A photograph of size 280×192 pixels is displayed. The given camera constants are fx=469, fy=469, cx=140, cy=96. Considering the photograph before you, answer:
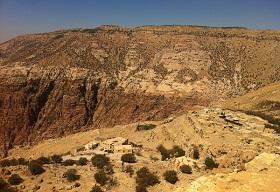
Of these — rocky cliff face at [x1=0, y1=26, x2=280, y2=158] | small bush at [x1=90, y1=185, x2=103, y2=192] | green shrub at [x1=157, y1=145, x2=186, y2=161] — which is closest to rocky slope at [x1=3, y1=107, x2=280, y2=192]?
green shrub at [x1=157, y1=145, x2=186, y2=161]

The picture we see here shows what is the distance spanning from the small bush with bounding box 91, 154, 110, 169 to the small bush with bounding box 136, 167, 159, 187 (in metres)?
2.17

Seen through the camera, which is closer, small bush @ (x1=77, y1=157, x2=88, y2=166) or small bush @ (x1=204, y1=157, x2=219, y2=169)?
small bush @ (x1=204, y1=157, x2=219, y2=169)

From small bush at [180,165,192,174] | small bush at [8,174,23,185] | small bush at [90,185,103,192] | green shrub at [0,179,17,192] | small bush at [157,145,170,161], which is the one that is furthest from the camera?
small bush at [157,145,170,161]

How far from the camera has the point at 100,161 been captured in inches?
899

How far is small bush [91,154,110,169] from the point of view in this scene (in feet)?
73.8

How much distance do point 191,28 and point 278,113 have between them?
215 feet

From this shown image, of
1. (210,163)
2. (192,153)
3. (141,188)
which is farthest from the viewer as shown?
(192,153)

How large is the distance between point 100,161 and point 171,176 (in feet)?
12.8

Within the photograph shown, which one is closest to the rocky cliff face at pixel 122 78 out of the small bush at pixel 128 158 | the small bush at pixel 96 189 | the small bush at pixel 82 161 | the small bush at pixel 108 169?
the small bush at pixel 82 161

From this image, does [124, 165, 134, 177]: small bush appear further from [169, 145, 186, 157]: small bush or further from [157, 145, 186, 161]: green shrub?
[169, 145, 186, 157]: small bush

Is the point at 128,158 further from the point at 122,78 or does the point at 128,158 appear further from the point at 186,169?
the point at 122,78

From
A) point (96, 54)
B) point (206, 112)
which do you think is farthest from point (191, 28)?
point (206, 112)

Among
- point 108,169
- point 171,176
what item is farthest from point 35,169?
point 171,176

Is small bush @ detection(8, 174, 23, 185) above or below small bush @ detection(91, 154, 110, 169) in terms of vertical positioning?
above
